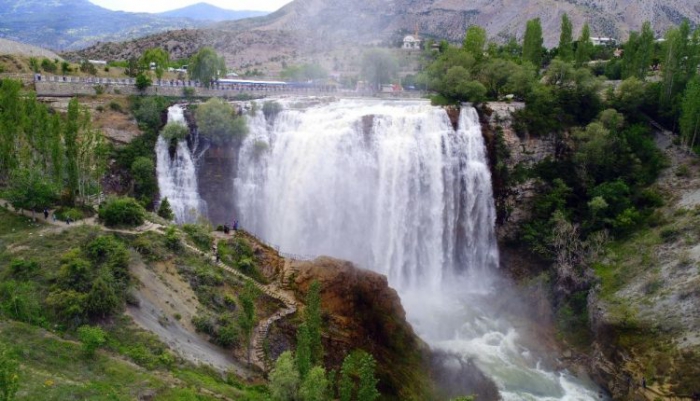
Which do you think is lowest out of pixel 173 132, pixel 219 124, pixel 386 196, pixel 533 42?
pixel 386 196

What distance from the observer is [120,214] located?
100ft

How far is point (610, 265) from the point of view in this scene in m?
37.4

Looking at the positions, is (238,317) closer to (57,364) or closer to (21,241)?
(57,364)

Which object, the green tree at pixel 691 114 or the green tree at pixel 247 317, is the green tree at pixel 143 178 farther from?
the green tree at pixel 691 114

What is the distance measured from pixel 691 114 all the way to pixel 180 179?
127 feet

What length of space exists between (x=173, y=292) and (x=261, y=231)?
51.1 ft

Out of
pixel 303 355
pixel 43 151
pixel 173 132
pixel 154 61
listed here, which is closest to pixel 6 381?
pixel 303 355

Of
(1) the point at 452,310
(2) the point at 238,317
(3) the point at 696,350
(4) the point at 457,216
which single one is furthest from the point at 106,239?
(3) the point at 696,350

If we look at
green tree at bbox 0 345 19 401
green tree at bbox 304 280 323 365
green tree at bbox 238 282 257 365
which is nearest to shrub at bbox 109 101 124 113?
green tree at bbox 238 282 257 365

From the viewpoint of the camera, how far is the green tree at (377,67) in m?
66.4

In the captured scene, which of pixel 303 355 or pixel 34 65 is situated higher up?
pixel 34 65

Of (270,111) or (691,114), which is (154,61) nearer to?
(270,111)

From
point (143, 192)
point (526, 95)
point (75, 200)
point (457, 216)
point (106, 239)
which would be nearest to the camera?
point (106, 239)

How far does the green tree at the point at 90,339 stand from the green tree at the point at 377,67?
5032 cm
